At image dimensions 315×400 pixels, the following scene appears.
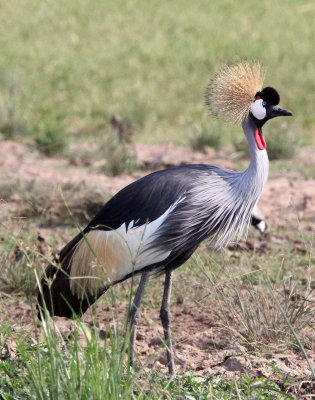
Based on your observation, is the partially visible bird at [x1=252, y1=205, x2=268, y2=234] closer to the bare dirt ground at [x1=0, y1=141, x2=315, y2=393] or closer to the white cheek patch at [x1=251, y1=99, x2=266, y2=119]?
the bare dirt ground at [x1=0, y1=141, x2=315, y2=393]

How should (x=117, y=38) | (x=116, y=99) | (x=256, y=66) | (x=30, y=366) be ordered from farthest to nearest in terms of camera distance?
(x=117, y=38) → (x=116, y=99) → (x=256, y=66) → (x=30, y=366)

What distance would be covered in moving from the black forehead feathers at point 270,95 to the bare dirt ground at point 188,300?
1.41 ft

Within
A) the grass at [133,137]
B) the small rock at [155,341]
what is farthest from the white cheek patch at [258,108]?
the small rock at [155,341]

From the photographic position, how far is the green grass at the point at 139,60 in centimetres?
752

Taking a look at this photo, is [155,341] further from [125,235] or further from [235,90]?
[235,90]

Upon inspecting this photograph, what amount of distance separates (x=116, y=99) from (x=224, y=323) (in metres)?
4.98

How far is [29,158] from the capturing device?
21.1ft

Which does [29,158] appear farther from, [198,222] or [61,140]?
[198,222]

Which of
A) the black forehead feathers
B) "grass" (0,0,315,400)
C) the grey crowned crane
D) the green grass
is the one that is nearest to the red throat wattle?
the grey crowned crane

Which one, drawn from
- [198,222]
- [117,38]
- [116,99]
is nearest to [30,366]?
[198,222]

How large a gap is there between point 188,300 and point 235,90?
1.10 meters

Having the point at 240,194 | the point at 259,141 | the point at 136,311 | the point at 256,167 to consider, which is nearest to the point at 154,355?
the point at 136,311

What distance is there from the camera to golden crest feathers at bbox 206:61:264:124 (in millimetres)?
3438

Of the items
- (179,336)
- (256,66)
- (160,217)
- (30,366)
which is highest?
(256,66)
